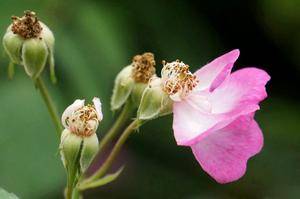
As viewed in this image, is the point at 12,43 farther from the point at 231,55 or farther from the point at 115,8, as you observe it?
the point at 115,8

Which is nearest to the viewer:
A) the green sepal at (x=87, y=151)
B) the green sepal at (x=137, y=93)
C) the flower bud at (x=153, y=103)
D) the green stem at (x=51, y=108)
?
the green sepal at (x=87, y=151)

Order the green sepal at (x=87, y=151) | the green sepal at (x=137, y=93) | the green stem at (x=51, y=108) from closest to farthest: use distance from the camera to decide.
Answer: the green sepal at (x=87, y=151), the green stem at (x=51, y=108), the green sepal at (x=137, y=93)

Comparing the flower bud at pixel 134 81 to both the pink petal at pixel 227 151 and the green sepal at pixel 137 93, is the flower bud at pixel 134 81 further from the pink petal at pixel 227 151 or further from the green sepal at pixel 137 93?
the pink petal at pixel 227 151

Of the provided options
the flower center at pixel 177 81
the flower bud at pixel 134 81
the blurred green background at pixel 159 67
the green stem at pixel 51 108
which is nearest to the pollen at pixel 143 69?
the flower bud at pixel 134 81

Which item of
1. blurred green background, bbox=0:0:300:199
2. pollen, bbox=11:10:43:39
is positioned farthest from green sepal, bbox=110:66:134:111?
blurred green background, bbox=0:0:300:199

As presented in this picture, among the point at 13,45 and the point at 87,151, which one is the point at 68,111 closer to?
the point at 87,151

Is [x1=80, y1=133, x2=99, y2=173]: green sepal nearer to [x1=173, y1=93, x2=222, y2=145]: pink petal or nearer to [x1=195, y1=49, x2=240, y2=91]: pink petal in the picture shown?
[x1=173, y1=93, x2=222, y2=145]: pink petal
